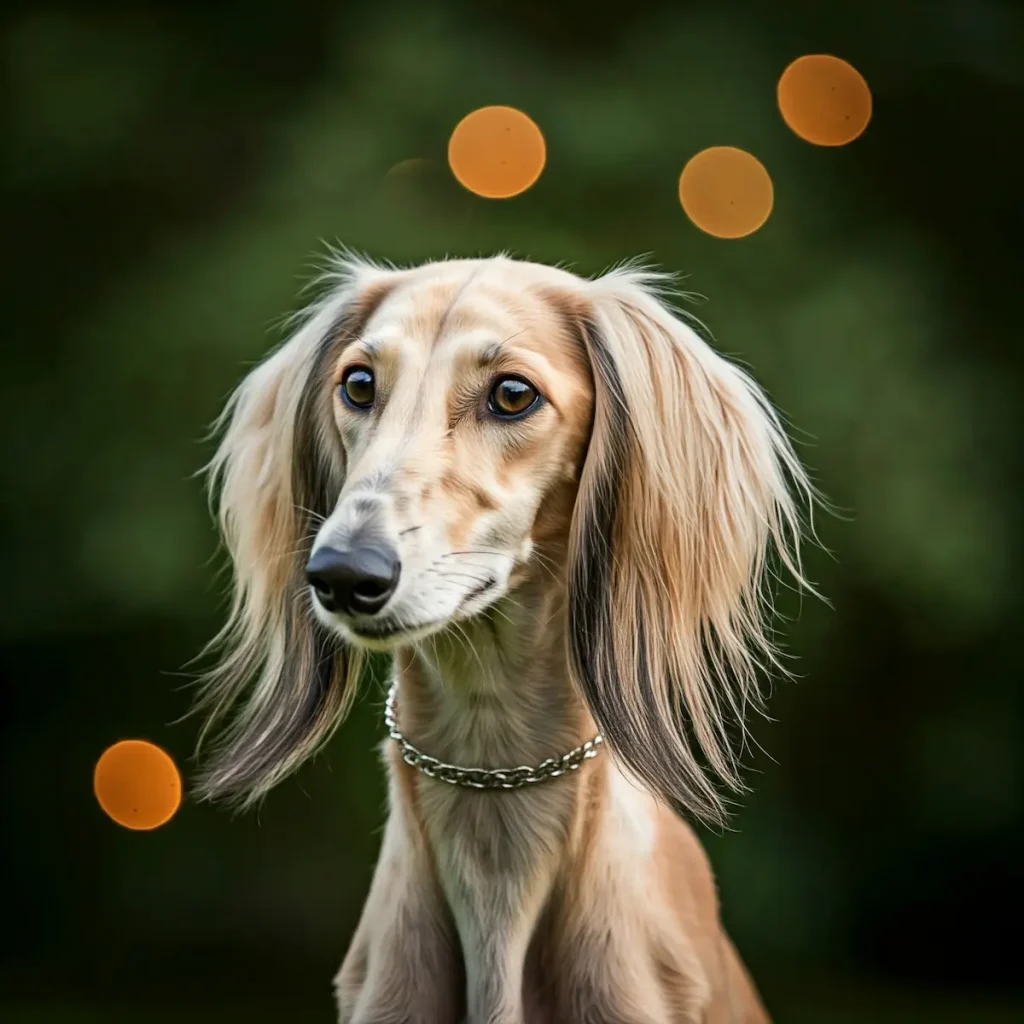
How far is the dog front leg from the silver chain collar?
78 mm

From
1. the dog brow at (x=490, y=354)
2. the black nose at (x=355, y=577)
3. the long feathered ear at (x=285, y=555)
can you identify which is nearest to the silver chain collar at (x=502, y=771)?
the long feathered ear at (x=285, y=555)

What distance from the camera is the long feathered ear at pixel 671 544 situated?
5.27 ft

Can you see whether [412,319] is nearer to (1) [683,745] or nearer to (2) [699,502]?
(2) [699,502]

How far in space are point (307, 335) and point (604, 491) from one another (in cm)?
47

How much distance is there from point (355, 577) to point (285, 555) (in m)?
0.46

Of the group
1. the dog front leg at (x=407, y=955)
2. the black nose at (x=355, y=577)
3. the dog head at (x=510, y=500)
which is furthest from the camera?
the dog front leg at (x=407, y=955)

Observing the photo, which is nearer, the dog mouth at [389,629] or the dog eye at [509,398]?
the dog mouth at [389,629]

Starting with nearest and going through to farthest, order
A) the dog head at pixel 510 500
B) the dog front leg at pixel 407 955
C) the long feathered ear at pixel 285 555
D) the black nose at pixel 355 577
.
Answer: the black nose at pixel 355 577
the dog head at pixel 510 500
the dog front leg at pixel 407 955
the long feathered ear at pixel 285 555

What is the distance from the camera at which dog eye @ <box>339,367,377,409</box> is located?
1579mm

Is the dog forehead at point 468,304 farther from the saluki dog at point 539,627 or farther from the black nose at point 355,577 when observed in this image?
the black nose at point 355,577

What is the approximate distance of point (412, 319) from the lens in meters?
1.58

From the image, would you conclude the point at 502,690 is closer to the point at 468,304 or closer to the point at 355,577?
the point at 355,577

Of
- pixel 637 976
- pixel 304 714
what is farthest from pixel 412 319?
pixel 637 976

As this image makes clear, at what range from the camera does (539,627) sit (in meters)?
1.63
